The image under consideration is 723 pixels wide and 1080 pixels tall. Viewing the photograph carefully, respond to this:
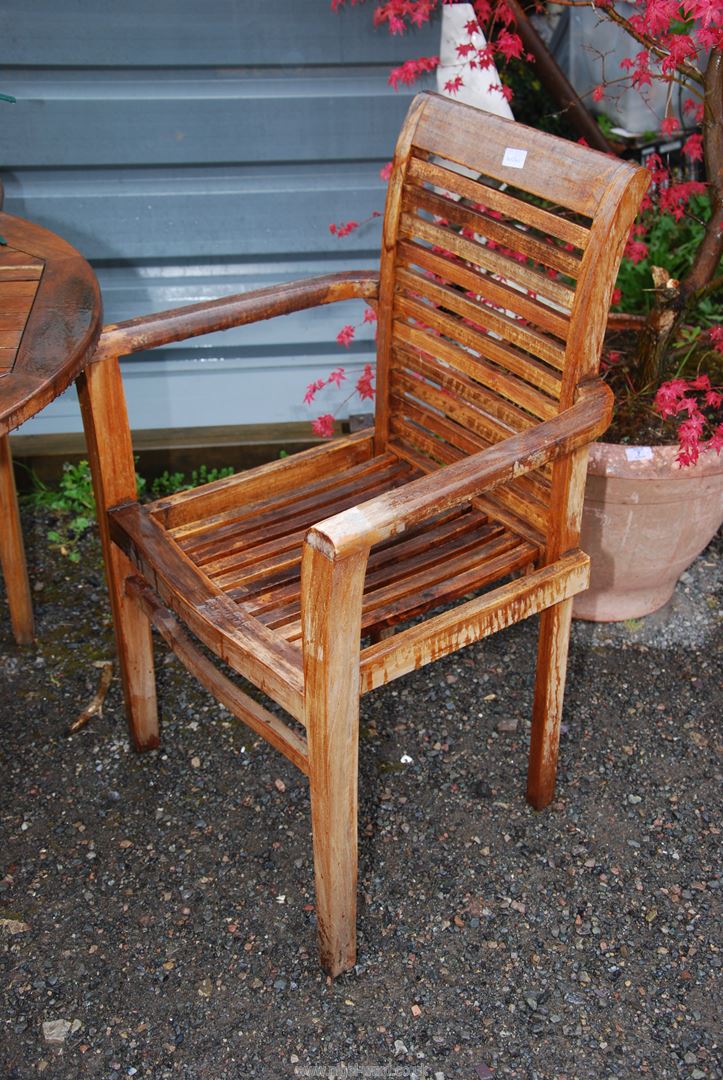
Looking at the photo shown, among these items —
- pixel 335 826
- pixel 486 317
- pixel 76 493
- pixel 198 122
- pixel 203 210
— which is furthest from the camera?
pixel 76 493

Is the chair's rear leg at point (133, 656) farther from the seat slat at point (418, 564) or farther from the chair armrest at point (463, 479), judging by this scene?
the chair armrest at point (463, 479)

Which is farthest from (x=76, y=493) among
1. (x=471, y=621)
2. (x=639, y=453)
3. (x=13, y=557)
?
(x=471, y=621)

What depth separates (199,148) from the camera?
9.84 ft

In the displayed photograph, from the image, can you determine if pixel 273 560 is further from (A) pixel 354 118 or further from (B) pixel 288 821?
(A) pixel 354 118

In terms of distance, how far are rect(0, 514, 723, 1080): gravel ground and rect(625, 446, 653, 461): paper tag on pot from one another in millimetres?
543

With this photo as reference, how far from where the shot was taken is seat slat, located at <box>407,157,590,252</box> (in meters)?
1.76

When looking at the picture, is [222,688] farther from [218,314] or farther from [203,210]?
[203,210]

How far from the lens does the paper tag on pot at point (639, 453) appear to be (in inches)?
96.8

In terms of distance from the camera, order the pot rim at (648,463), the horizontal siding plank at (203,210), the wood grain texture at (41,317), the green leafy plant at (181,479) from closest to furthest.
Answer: the wood grain texture at (41,317) < the pot rim at (648,463) < the horizontal siding plank at (203,210) < the green leafy plant at (181,479)

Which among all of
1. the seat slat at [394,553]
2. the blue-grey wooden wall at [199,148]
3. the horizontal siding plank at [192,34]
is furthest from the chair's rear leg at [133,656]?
the horizontal siding plank at [192,34]

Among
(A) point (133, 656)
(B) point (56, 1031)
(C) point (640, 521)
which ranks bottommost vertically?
(B) point (56, 1031)

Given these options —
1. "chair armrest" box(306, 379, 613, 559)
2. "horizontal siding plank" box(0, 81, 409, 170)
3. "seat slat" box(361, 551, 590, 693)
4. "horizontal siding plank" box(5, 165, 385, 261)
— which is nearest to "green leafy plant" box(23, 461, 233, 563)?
"horizontal siding plank" box(5, 165, 385, 261)

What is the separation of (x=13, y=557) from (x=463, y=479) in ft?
4.51

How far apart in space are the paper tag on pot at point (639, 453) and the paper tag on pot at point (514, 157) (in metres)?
0.82
